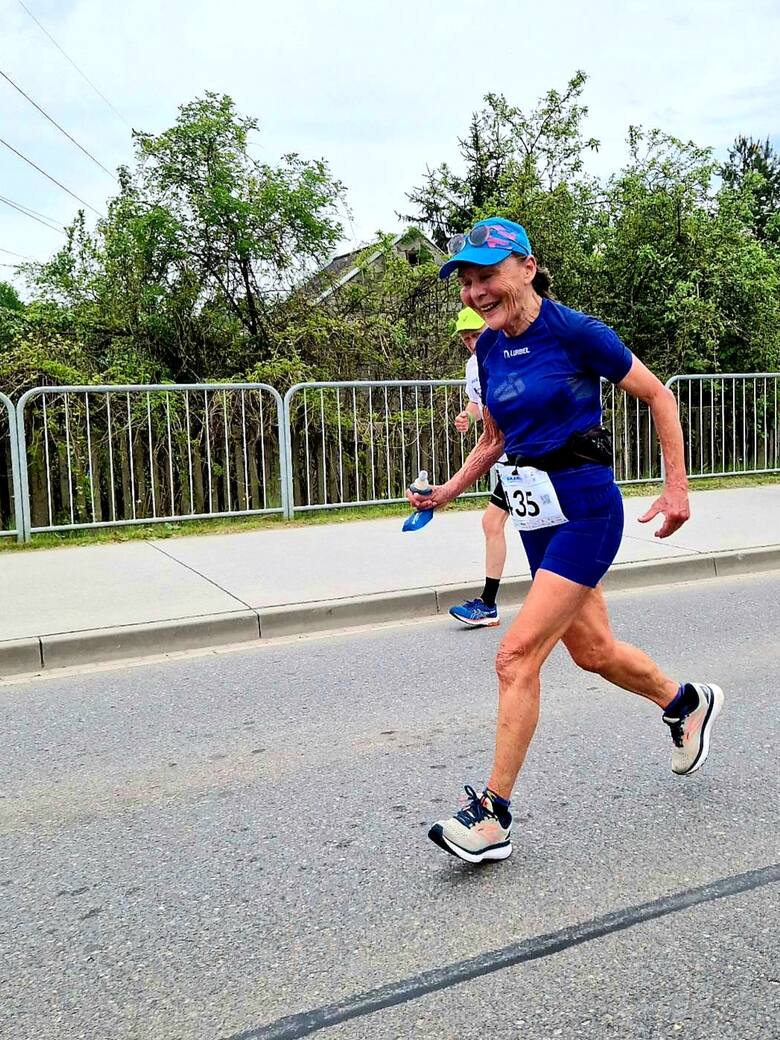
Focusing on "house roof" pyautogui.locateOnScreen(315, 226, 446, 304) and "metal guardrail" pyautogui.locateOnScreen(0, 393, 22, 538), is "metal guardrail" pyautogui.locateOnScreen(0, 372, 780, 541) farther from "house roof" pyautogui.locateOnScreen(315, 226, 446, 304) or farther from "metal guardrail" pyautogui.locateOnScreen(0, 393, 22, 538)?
"house roof" pyautogui.locateOnScreen(315, 226, 446, 304)

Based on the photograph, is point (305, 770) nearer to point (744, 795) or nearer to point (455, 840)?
point (455, 840)

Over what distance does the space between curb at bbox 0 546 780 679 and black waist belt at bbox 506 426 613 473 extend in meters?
3.41

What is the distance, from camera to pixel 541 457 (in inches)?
130

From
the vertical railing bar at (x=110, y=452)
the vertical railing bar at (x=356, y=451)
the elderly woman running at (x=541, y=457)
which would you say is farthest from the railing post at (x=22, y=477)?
the elderly woman running at (x=541, y=457)

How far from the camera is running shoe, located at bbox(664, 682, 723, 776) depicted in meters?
3.71

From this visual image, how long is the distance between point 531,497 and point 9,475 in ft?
24.9

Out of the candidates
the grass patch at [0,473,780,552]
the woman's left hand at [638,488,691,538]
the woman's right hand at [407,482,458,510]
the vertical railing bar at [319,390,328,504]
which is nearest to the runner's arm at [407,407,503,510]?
the woman's right hand at [407,482,458,510]

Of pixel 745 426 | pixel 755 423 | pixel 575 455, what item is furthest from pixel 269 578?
pixel 755 423

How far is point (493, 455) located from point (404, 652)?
231 cm

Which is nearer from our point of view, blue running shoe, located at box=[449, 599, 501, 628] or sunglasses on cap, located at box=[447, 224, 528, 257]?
sunglasses on cap, located at box=[447, 224, 528, 257]

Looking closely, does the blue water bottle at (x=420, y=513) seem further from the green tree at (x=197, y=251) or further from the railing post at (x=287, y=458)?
the green tree at (x=197, y=251)

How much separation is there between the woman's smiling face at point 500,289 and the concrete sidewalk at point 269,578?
→ 353 centimetres

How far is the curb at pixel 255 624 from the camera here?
584 cm

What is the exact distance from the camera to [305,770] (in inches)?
158
